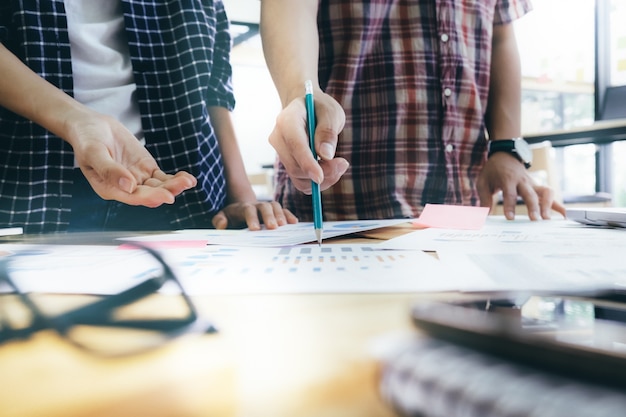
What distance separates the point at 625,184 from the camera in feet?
6.66

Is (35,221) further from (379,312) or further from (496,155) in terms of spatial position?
(496,155)

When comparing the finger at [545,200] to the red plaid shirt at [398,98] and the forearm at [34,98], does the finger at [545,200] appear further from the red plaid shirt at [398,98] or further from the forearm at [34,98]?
the forearm at [34,98]

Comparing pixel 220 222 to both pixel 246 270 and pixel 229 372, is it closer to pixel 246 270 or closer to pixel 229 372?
pixel 246 270

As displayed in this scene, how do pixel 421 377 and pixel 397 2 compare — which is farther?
pixel 397 2

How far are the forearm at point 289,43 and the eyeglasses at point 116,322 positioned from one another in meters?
0.45

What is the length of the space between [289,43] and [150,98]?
9.4 inches

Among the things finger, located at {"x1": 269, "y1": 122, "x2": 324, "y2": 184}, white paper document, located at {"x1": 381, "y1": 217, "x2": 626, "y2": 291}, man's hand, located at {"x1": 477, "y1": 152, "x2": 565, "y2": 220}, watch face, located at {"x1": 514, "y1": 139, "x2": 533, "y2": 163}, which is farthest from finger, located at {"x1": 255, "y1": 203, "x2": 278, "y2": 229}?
watch face, located at {"x1": 514, "y1": 139, "x2": 533, "y2": 163}

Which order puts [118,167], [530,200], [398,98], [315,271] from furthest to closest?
[398,98] → [530,200] → [118,167] → [315,271]

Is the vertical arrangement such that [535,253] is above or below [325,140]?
below

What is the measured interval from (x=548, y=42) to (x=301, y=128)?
2387 mm

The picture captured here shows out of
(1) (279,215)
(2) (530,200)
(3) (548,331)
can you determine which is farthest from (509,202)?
(3) (548,331)

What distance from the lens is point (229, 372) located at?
5.7 inches

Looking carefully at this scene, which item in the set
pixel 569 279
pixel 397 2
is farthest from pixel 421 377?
pixel 397 2

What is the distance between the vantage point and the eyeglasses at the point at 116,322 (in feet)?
0.58
